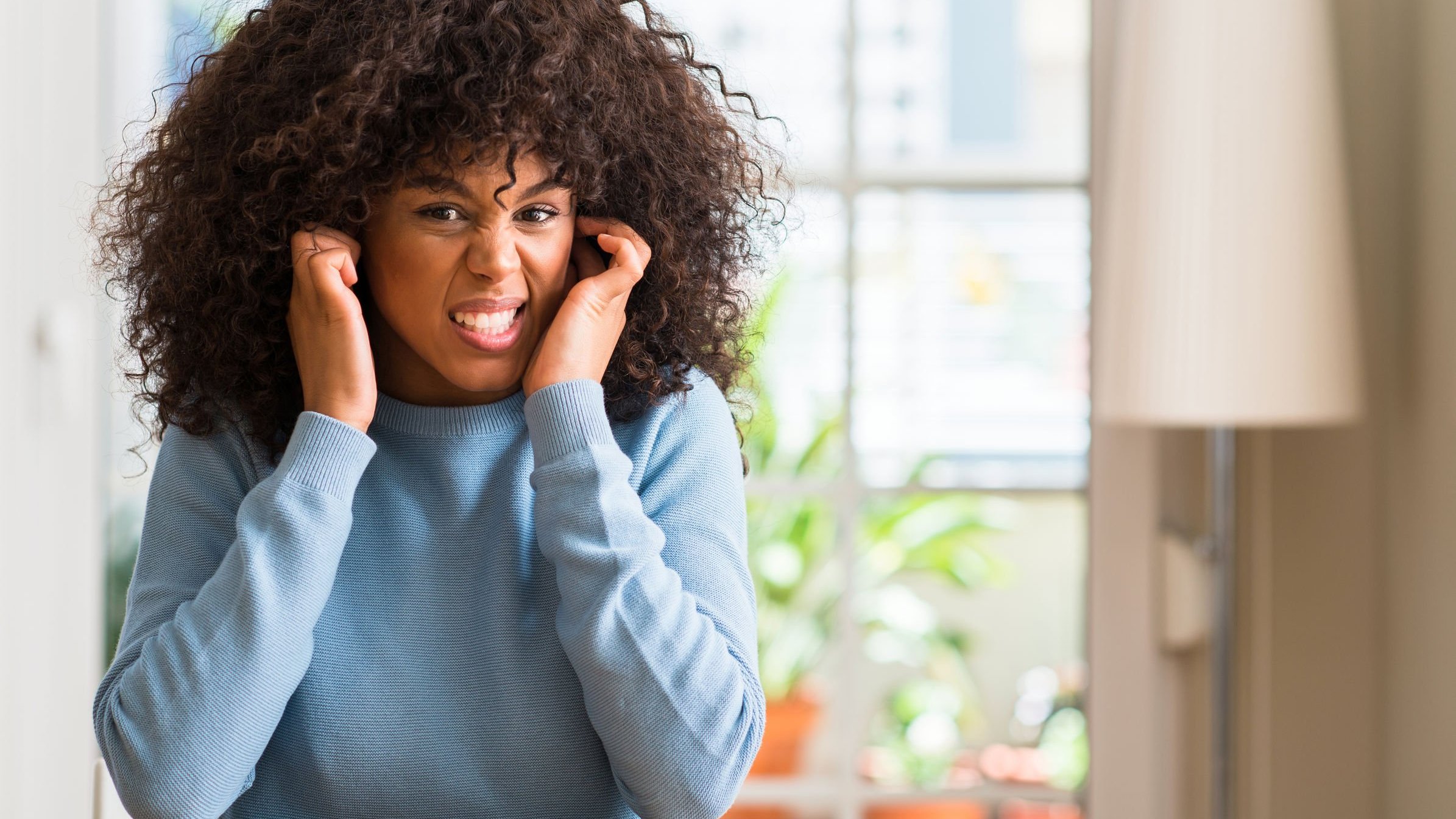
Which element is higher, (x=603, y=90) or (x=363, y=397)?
(x=603, y=90)

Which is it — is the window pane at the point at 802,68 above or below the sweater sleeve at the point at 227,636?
above

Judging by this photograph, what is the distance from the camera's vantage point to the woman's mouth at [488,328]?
986 mm

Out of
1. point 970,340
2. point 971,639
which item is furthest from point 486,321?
point 971,639

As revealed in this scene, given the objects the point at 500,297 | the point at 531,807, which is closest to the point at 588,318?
the point at 500,297

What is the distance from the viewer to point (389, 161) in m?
0.96

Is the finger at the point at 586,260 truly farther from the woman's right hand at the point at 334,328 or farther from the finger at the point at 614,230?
the woman's right hand at the point at 334,328

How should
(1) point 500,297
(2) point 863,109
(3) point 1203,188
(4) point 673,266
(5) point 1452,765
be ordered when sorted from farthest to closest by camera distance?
(2) point 863,109, (3) point 1203,188, (5) point 1452,765, (4) point 673,266, (1) point 500,297

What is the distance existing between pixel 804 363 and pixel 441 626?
1.30m

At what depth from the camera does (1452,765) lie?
1.62 metres

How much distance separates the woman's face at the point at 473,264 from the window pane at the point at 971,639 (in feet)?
4.26

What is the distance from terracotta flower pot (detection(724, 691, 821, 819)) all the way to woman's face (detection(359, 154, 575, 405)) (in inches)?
53.7

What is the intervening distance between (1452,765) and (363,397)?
4.63ft

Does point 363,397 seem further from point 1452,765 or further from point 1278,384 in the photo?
point 1452,765

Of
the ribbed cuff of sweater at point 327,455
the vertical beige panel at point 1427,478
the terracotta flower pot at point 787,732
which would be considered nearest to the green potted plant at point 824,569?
the terracotta flower pot at point 787,732
